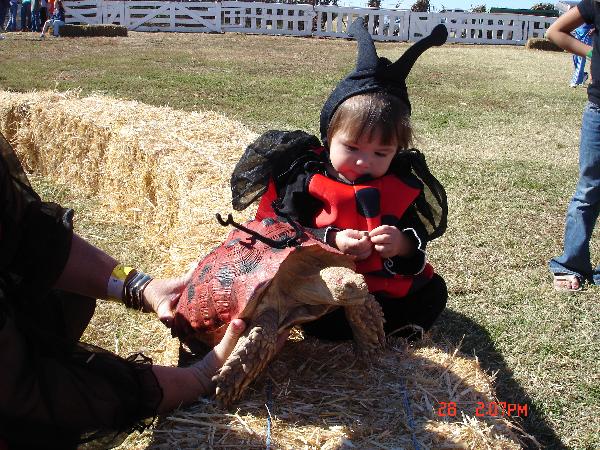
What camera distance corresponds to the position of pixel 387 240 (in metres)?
2.98

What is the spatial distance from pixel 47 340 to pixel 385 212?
1.66 meters

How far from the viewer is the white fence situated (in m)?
30.4

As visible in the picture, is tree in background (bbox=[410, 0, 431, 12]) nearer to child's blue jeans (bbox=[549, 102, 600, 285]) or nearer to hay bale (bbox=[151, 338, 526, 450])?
child's blue jeans (bbox=[549, 102, 600, 285])

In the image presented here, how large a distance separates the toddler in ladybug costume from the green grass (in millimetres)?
648

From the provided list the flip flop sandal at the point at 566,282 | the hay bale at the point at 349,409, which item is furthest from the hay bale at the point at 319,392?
the flip flop sandal at the point at 566,282

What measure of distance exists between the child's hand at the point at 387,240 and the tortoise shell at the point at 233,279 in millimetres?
225

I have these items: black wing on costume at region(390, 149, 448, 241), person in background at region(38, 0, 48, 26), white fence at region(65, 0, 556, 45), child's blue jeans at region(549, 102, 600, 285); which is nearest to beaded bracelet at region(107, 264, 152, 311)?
black wing on costume at region(390, 149, 448, 241)

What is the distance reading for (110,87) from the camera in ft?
41.5

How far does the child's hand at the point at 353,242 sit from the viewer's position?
2.95 metres

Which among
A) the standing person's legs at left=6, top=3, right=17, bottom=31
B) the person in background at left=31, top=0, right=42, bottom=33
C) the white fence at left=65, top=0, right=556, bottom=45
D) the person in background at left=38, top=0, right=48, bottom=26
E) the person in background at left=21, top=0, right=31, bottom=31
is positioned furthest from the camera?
the white fence at left=65, top=0, right=556, bottom=45

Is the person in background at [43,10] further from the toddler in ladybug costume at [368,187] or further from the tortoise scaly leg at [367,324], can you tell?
the tortoise scaly leg at [367,324]

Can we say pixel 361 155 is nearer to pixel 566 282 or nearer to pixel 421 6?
pixel 566 282

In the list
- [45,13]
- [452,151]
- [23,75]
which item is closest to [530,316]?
[452,151]

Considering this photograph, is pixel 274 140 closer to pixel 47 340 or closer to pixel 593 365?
pixel 47 340
